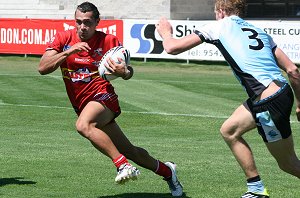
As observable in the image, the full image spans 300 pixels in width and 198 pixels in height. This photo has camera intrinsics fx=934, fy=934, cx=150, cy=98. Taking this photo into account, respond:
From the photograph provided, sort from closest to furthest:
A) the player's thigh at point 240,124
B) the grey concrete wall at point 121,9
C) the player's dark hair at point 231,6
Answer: the player's dark hair at point 231,6
the player's thigh at point 240,124
the grey concrete wall at point 121,9

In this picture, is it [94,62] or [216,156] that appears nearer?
[94,62]

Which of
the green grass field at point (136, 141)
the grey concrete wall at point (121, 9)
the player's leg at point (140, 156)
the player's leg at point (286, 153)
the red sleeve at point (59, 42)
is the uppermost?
the red sleeve at point (59, 42)

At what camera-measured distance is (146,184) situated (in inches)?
427

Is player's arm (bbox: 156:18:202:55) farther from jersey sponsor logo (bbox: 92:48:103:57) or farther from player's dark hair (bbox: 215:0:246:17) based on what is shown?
jersey sponsor logo (bbox: 92:48:103:57)

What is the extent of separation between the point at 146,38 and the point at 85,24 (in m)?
23.9

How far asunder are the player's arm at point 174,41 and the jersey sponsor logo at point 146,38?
80.2 ft

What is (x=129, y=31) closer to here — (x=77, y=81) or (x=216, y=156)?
→ (x=216, y=156)

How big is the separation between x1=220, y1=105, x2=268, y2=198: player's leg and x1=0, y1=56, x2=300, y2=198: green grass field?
0.80m

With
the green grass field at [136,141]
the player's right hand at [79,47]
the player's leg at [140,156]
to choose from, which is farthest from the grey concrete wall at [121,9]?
the player's right hand at [79,47]

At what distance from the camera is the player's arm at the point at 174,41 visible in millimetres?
8609

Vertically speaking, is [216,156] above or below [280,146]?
below

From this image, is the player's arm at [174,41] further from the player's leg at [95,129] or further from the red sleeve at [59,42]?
the red sleeve at [59,42]

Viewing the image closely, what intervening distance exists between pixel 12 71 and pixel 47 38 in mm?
4913

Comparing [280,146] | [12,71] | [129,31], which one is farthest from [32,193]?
[129,31]
